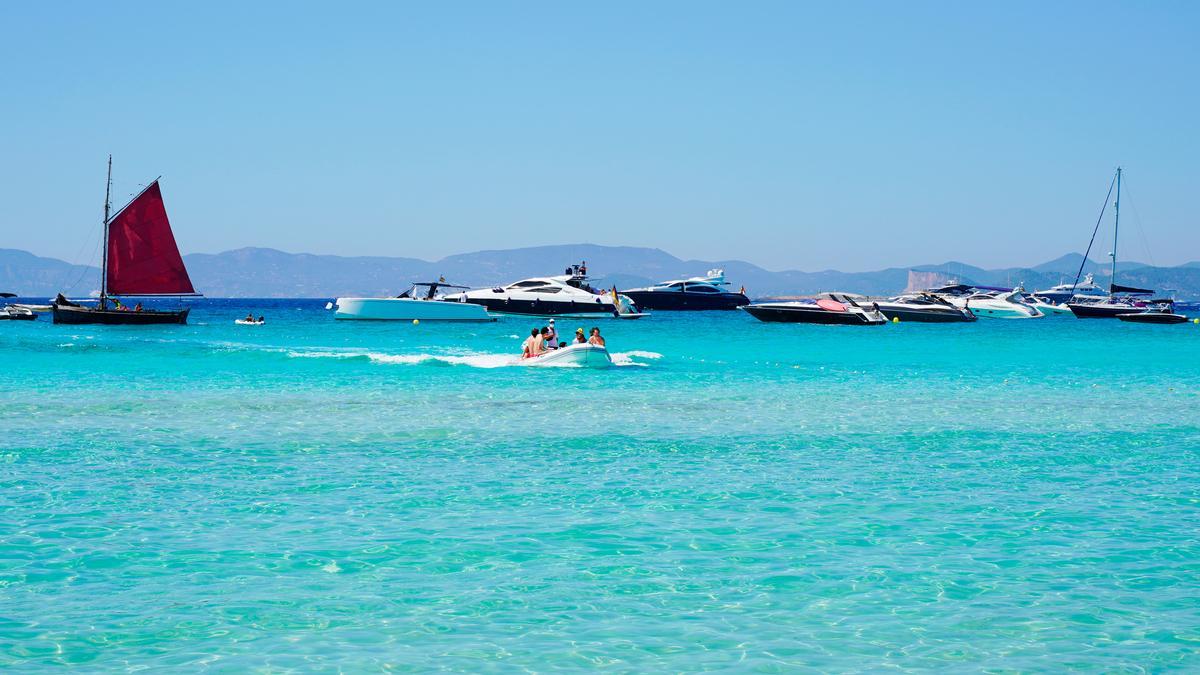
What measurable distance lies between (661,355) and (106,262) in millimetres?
40120

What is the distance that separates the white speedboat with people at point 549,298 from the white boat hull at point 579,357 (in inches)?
2312

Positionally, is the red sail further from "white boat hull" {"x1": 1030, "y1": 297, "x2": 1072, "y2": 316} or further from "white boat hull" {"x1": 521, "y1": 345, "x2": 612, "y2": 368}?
"white boat hull" {"x1": 1030, "y1": 297, "x2": 1072, "y2": 316}

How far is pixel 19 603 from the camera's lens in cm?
999

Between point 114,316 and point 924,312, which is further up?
point 924,312

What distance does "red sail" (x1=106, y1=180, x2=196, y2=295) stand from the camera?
7269 centimetres

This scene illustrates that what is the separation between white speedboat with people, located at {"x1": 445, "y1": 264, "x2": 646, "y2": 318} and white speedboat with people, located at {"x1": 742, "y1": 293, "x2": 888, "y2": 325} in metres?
14.1

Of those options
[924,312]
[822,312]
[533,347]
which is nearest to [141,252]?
[533,347]

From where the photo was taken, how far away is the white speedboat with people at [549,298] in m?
99.3

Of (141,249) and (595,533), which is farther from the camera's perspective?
(141,249)

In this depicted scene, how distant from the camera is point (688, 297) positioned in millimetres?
148000

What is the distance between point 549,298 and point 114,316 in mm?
36653

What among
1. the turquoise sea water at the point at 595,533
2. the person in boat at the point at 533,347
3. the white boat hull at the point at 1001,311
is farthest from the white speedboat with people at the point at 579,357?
the white boat hull at the point at 1001,311

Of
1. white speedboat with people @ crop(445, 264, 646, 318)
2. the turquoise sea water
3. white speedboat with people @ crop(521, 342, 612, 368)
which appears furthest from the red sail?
the turquoise sea water

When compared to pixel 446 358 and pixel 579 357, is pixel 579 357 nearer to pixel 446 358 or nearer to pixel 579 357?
pixel 579 357
